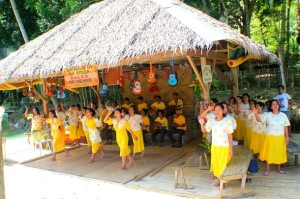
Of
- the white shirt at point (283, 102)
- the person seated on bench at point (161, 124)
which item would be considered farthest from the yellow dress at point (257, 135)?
the person seated on bench at point (161, 124)

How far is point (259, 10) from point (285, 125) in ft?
39.7

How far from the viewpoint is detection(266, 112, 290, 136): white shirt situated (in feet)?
19.2

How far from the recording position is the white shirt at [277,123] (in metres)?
5.87

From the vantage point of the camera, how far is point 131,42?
635cm

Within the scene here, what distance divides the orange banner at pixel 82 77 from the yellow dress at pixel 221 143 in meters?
3.52

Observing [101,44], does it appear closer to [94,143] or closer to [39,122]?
[94,143]

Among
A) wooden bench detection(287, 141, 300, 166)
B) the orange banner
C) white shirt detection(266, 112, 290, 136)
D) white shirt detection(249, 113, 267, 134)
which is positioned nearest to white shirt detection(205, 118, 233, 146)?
white shirt detection(266, 112, 290, 136)

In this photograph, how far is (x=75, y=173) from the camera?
7426 mm

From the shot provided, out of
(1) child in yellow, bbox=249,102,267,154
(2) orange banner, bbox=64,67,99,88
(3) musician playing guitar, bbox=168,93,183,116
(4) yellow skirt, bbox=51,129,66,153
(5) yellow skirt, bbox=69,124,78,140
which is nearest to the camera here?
(1) child in yellow, bbox=249,102,267,154

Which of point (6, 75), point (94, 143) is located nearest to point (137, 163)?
point (94, 143)

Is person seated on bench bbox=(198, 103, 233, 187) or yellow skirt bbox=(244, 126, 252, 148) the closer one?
person seated on bench bbox=(198, 103, 233, 187)

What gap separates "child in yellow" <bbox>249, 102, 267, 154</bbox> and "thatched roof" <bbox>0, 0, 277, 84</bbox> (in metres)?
1.16

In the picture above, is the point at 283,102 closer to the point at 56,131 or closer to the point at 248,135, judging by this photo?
the point at 248,135

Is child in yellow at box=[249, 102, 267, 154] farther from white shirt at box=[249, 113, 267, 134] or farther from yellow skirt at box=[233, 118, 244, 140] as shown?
yellow skirt at box=[233, 118, 244, 140]
